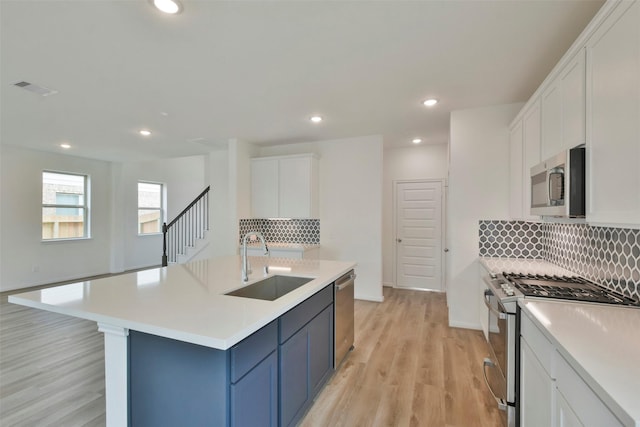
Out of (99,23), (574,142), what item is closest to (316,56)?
(99,23)

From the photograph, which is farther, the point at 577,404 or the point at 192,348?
the point at 192,348

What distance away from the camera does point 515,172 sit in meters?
3.08

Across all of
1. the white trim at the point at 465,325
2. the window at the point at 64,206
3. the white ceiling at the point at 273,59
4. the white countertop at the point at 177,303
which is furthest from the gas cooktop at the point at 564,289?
the window at the point at 64,206

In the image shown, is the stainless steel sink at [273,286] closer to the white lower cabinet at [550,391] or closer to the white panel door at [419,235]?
the white lower cabinet at [550,391]

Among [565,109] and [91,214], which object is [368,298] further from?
[91,214]

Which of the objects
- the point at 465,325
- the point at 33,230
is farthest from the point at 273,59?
the point at 33,230

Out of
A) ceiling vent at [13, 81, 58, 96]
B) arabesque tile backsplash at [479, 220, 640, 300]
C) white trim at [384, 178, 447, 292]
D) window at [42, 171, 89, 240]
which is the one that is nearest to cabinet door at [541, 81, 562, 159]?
arabesque tile backsplash at [479, 220, 640, 300]

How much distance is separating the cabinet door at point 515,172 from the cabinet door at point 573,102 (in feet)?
3.54

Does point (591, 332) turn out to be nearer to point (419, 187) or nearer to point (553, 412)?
point (553, 412)

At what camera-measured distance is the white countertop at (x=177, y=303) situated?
125 cm

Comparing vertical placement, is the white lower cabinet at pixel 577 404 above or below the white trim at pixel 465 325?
above

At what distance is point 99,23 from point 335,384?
10.3 ft

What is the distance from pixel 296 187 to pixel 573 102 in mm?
3641

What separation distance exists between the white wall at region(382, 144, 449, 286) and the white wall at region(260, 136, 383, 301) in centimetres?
98
